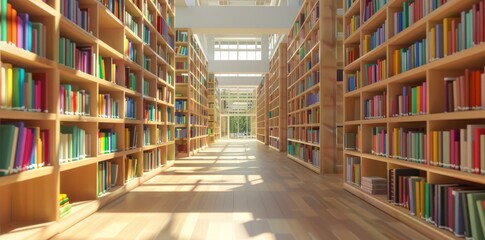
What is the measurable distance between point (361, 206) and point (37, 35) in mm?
3276

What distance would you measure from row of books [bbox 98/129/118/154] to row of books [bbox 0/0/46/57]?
1372mm

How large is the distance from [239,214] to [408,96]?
1867 millimetres

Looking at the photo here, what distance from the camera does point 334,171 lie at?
6.61 metres

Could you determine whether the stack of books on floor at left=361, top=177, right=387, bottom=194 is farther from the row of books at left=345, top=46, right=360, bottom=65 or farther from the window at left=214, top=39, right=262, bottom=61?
the window at left=214, top=39, right=262, bottom=61

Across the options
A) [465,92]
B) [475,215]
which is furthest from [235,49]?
[475,215]

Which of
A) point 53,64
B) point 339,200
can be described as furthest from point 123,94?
point 339,200

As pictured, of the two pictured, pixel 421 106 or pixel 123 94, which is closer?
pixel 421 106

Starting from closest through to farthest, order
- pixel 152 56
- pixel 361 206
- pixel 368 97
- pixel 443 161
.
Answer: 1. pixel 443 161
2. pixel 361 206
3. pixel 368 97
4. pixel 152 56

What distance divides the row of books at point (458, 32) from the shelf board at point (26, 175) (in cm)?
298

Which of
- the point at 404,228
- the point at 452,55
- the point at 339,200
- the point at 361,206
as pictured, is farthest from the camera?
the point at 339,200

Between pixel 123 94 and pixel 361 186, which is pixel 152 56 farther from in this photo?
pixel 361 186

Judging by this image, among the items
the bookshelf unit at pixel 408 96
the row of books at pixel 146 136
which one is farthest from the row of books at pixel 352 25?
the row of books at pixel 146 136

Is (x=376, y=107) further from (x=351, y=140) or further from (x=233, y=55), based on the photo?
Answer: (x=233, y=55)

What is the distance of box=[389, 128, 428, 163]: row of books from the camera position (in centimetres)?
313
